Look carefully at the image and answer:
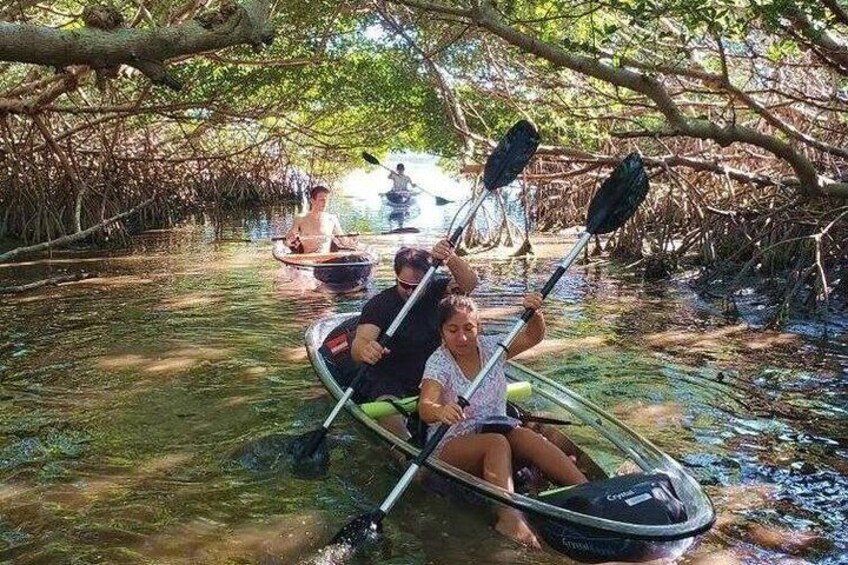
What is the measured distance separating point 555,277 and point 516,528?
48.4 inches

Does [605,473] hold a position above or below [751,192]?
below

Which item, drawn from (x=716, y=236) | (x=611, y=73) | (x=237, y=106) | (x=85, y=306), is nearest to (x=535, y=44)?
(x=611, y=73)

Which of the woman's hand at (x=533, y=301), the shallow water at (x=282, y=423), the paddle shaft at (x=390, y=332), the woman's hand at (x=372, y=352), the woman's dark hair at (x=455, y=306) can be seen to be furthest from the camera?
the paddle shaft at (x=390, y=332)

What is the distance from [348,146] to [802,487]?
45.0ft

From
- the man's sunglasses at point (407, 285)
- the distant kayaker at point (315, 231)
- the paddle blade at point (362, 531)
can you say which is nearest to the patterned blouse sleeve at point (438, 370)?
the paddle blade at point (362, 531)

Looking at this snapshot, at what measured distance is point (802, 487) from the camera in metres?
Result: 3.93

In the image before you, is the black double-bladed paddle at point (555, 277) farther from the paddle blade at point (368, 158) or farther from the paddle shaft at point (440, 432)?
the paddle blade at point (368, 158)

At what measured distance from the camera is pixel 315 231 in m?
10.1

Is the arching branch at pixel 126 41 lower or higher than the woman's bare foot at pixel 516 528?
higher

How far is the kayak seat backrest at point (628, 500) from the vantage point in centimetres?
308

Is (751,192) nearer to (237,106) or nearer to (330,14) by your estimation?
(330,14)

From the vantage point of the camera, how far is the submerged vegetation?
5.39 m

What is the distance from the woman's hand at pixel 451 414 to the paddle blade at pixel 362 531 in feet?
1.45

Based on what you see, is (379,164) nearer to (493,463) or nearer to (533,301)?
(533,301)
